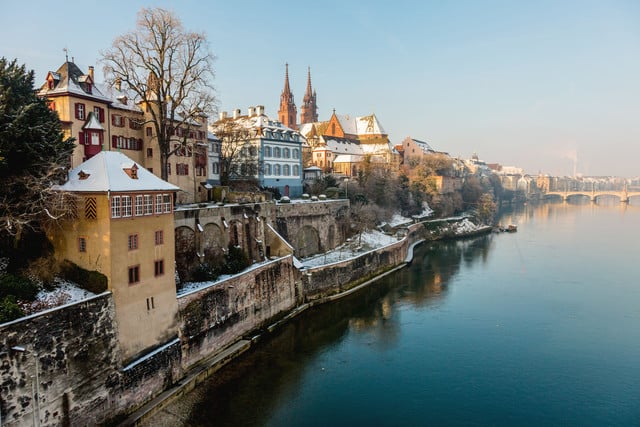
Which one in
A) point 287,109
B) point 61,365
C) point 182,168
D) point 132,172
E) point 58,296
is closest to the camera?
point 61,365

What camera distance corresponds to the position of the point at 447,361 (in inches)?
735

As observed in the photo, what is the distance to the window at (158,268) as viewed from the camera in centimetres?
1481

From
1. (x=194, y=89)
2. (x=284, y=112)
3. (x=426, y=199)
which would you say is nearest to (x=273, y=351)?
(x=194, y=89)

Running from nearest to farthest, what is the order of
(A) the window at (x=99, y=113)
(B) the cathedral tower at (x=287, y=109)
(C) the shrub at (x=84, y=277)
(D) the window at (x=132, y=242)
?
(C) the shrub at (x=84, y=277) < (D) the window at (x=132, y=242) < (A) the window at (x=99, y=113) < (B) the cathedral tower at (x=287, y=109)

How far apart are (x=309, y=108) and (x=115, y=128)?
6557 cm

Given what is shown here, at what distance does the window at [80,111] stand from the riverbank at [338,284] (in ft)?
40.6

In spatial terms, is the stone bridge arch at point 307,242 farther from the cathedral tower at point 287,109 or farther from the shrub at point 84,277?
the cathedral tower at point 287,109

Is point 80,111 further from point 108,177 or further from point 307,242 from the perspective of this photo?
point 307,242

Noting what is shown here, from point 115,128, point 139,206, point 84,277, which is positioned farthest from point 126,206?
point 115,128

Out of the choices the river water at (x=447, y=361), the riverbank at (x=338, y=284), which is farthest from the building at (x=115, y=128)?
the river water at (x=447, y=361)

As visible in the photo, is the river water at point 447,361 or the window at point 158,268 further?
the window at point 158,268

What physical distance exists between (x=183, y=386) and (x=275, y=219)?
1399 centimetres

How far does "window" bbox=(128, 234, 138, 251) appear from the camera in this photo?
45.1 feet

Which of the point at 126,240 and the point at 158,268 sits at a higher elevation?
the point at 126,240
